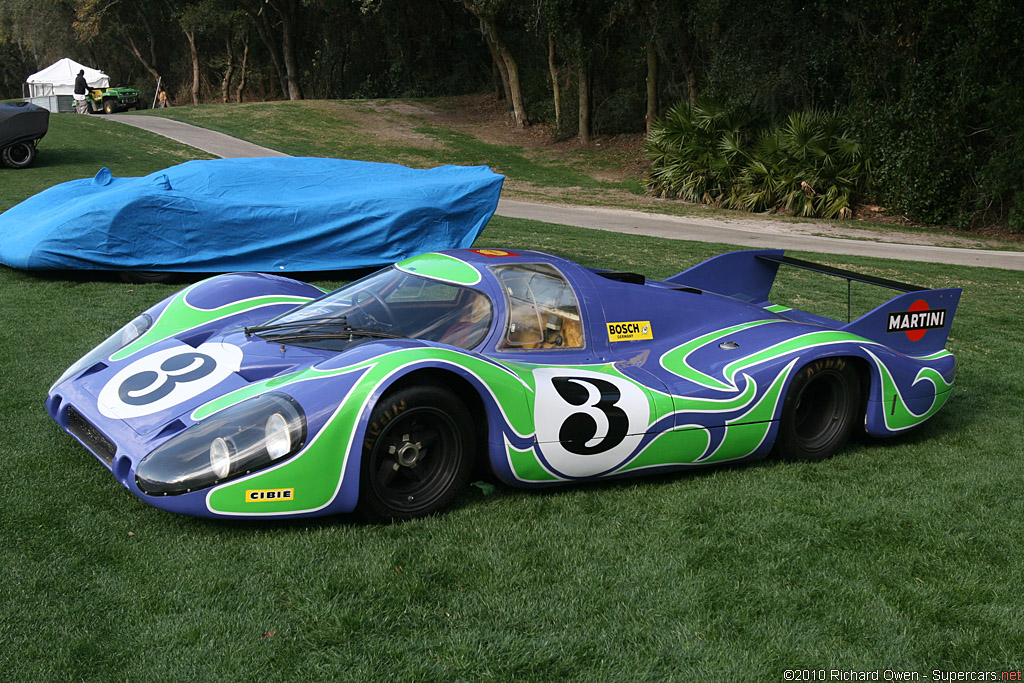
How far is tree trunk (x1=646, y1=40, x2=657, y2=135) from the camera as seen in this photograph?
1069 inches

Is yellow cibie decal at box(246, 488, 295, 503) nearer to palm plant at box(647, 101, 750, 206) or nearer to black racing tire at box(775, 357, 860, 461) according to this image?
black racing tire at box(775, 357, 860, 461)

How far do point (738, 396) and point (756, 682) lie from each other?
2.21 m

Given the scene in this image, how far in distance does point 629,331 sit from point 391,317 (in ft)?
4.59

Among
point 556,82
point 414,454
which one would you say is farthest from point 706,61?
point 414,454

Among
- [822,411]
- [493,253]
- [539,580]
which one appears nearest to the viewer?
[539,580]

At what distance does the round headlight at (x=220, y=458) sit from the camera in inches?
152

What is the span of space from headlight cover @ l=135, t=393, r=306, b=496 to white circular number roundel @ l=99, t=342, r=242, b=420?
53 cm

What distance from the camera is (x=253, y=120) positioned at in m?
32.6

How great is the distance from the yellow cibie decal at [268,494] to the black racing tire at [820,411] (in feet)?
9.50

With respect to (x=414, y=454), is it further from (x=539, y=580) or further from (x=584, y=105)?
(x=584, y=105)

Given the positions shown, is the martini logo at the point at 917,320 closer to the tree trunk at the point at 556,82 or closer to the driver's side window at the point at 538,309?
the driver's side window at the point at 538,309

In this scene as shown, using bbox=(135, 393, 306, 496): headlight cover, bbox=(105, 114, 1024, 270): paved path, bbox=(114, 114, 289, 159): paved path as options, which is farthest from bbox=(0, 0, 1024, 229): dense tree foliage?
bbox=(135, 393, 306, 496): headlight cover

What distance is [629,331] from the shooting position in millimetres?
5230

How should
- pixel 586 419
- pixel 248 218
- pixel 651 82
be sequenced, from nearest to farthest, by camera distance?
pixel 586 419 < pixel 248 218 < pixel 651 82
